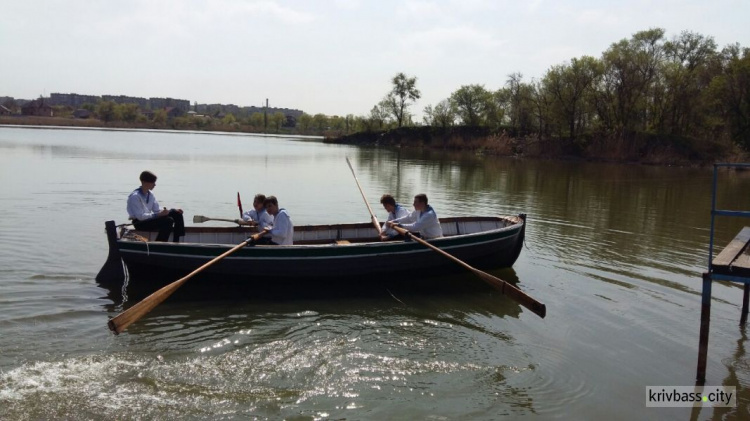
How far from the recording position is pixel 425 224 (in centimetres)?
1004

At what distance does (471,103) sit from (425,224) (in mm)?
69196

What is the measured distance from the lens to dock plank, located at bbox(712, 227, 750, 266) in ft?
21.0

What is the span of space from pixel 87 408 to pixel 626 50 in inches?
2149

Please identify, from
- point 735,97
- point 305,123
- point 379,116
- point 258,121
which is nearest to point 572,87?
point 735,97

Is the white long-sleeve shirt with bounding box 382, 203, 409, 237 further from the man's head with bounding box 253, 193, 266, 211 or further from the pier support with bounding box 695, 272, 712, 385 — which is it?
the pier support with bounding box 695, 272, 712, 385

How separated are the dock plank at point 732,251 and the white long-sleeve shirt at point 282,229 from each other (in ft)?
20.3

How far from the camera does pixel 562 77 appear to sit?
178ft

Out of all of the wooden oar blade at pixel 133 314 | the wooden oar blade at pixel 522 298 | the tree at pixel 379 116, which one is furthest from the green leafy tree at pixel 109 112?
the wooden oar blade at pixel 522 298

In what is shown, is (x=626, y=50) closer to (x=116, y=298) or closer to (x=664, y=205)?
(x=664, y=205)

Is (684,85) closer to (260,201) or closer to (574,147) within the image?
(574,147)

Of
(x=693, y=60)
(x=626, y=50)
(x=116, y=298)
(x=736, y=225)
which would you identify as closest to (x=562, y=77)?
(x=626, y=50)

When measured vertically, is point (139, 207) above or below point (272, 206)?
below

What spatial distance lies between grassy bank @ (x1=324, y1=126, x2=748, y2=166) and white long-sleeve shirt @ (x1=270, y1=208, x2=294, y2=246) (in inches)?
1762

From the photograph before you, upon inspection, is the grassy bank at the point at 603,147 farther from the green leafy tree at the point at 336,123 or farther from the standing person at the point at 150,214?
the green leafy tree at the point at 336,123
